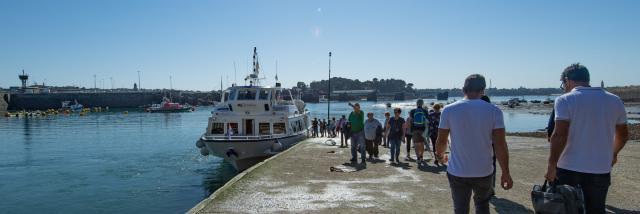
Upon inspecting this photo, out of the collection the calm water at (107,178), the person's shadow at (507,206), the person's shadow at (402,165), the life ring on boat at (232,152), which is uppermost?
the person's shadow at (507,206)

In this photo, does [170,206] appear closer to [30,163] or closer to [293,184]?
[293,184]

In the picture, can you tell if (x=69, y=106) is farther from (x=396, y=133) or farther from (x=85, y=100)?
(x=396, y=133)

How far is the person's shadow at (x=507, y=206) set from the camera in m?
8.09

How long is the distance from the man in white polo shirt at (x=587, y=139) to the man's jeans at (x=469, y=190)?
2.03 ft

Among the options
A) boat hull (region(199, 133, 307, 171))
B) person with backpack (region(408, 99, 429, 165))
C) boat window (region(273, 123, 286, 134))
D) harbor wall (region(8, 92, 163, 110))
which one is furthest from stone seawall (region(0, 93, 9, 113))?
person with backpack (region(408, 99, 429, 165))

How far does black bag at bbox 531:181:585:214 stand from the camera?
4.56m

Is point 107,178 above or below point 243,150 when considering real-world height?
below

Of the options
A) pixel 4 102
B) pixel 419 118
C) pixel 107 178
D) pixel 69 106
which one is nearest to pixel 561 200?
pixel 419 118

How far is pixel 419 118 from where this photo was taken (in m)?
13.6

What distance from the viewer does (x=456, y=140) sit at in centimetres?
488

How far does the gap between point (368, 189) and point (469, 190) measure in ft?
17.9

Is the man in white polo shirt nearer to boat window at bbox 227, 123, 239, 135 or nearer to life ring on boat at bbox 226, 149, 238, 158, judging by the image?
life ring on boat at bbox 226, 149, 238, 158

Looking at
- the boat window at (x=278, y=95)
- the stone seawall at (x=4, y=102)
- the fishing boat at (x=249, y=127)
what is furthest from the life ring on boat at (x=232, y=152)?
the stone seawall at (x=4, y=102)

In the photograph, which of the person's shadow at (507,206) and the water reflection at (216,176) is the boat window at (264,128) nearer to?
the water reflection at (216,176)
